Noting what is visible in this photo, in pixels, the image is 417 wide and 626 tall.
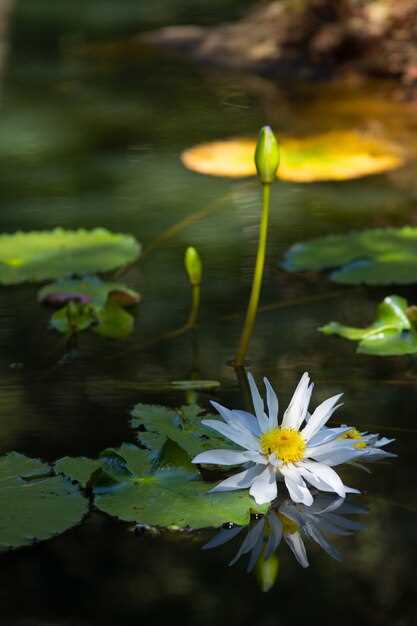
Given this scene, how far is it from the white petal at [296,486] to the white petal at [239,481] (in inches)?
1.5

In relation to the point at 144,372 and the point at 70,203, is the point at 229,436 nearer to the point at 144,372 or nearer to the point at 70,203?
the point at 144,372

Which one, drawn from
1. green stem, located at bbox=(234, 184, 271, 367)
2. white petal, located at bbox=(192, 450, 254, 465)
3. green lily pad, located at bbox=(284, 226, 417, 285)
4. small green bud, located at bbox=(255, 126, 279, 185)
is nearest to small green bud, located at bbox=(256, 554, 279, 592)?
white petal, located at bbox=(192, 450, 254, 465)

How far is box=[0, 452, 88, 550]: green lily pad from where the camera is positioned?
1.37 metres

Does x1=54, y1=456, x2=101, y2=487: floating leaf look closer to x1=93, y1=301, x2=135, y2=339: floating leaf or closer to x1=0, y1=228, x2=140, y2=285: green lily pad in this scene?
x1=93, y1=301, x2=135, y2=339: floating leaf

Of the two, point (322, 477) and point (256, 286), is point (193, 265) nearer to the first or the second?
point (256, 286)

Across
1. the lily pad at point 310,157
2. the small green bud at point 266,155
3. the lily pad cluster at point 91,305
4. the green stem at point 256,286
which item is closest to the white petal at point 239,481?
the green stem at point 256,286

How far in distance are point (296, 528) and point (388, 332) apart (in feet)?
2.06

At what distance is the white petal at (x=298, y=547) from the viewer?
1379mm

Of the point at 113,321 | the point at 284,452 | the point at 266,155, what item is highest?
the point at 266,155

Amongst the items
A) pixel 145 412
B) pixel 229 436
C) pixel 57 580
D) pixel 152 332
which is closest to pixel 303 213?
pixel 152 332

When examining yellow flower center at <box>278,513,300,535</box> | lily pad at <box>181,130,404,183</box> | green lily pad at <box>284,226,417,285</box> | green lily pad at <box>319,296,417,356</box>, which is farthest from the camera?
lily pad at <box>181,130,404,183</box>

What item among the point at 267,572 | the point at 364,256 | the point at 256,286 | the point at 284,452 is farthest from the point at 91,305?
the point at 267,572

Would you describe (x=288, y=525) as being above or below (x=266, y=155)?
below

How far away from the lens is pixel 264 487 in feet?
4.69
